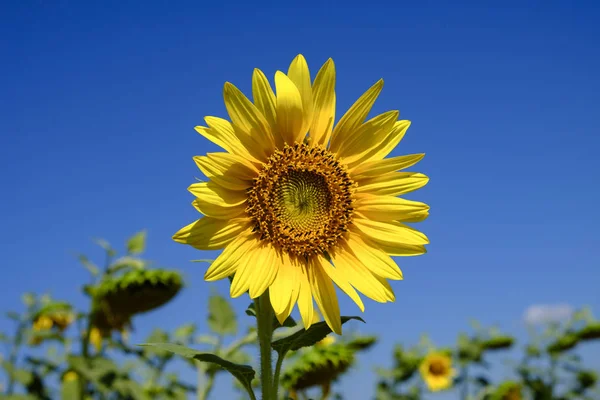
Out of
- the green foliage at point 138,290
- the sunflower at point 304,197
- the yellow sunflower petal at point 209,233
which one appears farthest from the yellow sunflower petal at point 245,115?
the green foliage at point 138,290

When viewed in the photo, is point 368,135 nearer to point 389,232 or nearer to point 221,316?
point 389,232

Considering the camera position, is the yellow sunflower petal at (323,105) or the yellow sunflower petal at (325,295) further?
the yellow sunflower petal at (323,105)

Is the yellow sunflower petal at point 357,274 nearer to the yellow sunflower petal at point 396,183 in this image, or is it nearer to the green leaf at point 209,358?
the yellow sunflower petal at point 396,183

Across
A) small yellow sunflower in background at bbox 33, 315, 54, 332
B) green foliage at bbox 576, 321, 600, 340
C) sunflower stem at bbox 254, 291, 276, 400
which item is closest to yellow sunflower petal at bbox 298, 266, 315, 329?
sunflower stem at bbox 254, 291, 276, 400

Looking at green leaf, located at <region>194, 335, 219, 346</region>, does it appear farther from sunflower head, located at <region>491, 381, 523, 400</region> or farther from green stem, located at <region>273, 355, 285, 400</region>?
sunflower head, located at <region>491, 381, 523, 400</region>

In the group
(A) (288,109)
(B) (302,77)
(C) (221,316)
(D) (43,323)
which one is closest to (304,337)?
(A) (288,109)

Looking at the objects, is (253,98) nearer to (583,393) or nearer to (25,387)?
(25,387)

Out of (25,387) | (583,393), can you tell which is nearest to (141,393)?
(25,387)
